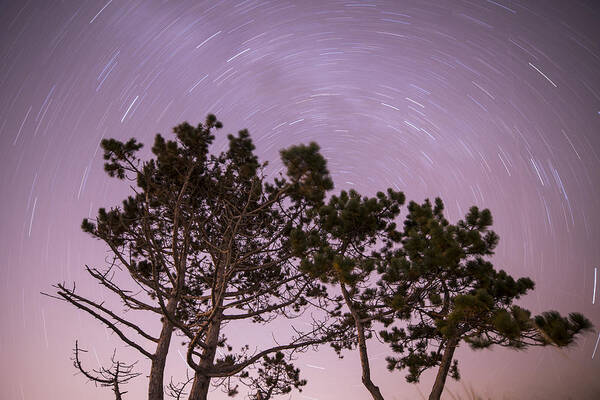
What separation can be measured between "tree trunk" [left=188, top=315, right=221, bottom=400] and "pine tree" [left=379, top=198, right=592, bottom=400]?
14.0 feet

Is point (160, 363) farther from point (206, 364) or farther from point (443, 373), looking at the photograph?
point (443, 373)

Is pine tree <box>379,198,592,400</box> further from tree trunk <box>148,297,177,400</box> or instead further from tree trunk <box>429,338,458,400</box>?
tree trunk <box>148,297,177,400</box>

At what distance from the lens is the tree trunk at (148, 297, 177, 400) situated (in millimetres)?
6051

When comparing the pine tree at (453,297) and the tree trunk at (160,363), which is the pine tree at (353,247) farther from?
the tree trunk at (160,363)

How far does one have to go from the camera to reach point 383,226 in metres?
7.36

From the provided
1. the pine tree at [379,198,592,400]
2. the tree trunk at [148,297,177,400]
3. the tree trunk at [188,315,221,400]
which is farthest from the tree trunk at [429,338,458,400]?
the tree trunk at [148,297,177,400]

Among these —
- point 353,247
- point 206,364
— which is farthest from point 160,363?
point 353,247

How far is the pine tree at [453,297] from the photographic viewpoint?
4562 mm

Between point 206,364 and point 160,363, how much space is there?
107 centimetres

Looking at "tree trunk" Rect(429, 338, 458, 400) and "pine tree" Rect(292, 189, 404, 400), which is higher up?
"pine tree" Rect(292, 189, 404, 400)

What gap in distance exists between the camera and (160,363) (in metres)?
6.50

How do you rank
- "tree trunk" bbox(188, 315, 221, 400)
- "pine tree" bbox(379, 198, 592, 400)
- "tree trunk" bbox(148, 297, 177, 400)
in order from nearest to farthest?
"pine tree" bbox(379, 198, 592, 400) → "tree trunk" bbox(148, 297, 177, 400) → "tree trunk" bbox(188, 315, 221, 400)

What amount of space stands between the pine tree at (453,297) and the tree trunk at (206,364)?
4282 mm

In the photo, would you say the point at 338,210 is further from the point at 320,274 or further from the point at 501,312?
the point at 501,312
